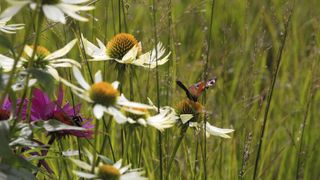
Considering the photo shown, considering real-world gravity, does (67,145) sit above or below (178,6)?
below

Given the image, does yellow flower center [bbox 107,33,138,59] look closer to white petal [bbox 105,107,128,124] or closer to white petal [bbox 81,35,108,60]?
white petal [bbox 81,35,108,60]

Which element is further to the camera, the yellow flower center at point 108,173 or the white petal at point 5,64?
the white petal at point 5,64

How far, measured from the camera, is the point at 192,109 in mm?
970

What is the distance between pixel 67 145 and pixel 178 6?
1.44 meters

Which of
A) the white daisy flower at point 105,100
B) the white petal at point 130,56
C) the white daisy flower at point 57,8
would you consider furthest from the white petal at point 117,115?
the white petal at point 130,56

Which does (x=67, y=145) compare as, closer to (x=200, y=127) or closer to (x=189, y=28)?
(x=200, y=127)

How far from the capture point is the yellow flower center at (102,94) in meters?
0.73

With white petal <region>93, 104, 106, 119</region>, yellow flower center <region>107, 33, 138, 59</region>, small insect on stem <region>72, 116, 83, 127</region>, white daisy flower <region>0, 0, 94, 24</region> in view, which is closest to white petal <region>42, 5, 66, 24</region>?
white daisy flower <region>0, 0, 94, 24</region>

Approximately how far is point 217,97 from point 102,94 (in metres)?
1.30

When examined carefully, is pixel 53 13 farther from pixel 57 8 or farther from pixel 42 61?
pixel 42 61

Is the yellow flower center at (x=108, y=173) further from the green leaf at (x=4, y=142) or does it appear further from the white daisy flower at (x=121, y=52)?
the white daisy flower at (x=121, y=52)

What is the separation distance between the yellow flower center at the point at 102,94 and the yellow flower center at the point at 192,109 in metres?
0.25

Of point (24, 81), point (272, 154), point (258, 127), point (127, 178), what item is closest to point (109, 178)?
point (127, 178)

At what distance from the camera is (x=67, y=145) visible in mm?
1206
